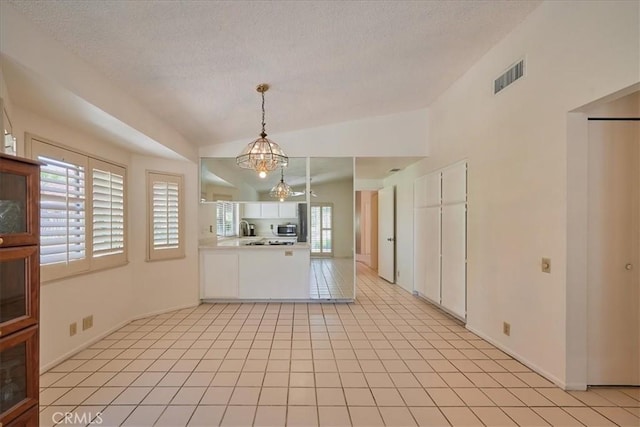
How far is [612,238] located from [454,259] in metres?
1.68

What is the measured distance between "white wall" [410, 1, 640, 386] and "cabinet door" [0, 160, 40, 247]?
3.50 meters

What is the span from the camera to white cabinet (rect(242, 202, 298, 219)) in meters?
4.98

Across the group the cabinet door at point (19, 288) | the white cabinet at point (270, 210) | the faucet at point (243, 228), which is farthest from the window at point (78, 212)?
the faucet at point (243, 228)

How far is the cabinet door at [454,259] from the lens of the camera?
3.62m

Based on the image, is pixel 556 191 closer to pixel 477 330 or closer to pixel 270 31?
pixel 477 330

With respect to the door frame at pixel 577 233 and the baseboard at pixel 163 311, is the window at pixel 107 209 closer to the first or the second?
the baseboard at pixel 163 311

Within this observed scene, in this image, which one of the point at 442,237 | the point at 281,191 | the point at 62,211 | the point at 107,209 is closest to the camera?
the point at 62,211

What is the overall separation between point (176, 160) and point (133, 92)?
164 cm

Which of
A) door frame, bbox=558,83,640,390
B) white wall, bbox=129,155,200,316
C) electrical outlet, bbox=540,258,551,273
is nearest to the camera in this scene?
door frame, bbox=558,83,640,390

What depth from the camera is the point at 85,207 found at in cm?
305

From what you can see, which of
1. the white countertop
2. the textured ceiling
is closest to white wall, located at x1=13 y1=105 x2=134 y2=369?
the textured ceiling

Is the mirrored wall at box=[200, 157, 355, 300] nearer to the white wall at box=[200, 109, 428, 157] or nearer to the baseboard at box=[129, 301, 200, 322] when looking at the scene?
the white wall at box=[200, 109, 428, 157]

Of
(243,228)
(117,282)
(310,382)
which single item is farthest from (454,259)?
(117,282)

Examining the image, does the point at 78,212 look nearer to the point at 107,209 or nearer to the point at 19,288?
the point at 107,209
